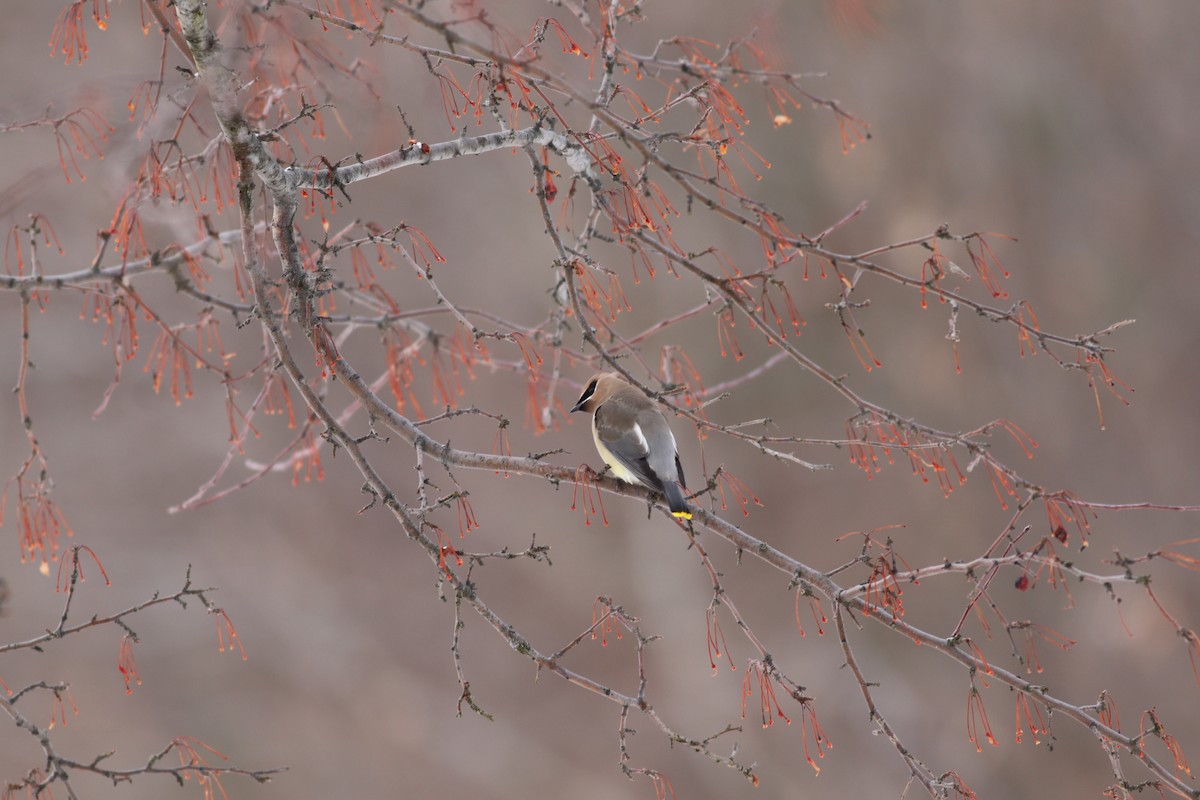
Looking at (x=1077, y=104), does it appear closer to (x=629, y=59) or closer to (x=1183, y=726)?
(x=1183, y=726)

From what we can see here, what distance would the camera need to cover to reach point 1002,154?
1198 centimetres

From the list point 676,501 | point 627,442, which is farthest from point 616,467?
point 676,501

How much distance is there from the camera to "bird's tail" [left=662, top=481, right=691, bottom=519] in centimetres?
378

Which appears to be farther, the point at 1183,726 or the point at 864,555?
A: the point at 1183,726

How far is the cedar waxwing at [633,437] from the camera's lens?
438cm

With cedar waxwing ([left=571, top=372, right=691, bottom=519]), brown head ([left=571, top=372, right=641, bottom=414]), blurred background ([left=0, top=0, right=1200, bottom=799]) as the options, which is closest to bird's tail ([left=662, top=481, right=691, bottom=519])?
cedar waxwing ([left=571, top=372, right=691, bottom=519])

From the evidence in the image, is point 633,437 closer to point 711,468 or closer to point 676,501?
point 676,501

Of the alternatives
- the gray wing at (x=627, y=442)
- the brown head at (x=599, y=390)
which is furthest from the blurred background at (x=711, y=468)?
the gray wing at (x=627, y=442)

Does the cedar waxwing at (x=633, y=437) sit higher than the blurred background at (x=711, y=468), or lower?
lower

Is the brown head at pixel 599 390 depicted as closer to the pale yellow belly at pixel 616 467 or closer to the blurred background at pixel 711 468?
the pale yellow belly at pixel 616 467

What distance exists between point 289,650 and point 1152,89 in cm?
1241

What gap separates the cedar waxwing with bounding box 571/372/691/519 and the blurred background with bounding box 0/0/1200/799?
6840mm

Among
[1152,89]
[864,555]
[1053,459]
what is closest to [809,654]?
[1053,459]

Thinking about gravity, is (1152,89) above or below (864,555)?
above
